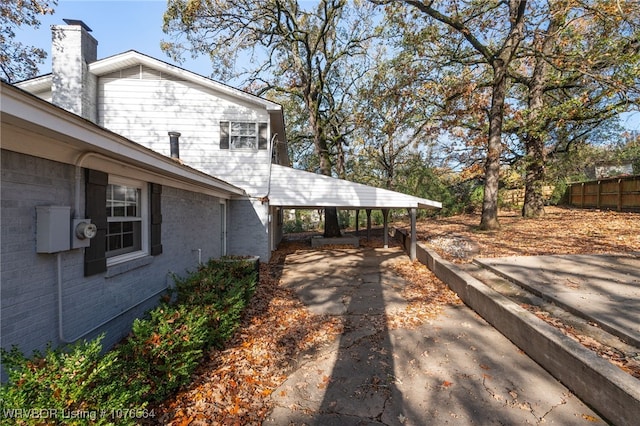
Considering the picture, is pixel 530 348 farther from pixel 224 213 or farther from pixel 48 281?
pixel 224 213

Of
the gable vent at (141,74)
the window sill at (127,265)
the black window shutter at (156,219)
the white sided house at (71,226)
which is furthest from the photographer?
the gable vent at (141,74)

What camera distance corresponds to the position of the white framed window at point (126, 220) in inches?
164

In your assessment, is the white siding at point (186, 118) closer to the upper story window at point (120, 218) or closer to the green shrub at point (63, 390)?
the upper story window at point (120, 218)

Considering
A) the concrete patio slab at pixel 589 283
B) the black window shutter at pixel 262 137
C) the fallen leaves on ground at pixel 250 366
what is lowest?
the fallen leaves on ground at pixel 250 366

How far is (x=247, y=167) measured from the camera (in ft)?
34.5

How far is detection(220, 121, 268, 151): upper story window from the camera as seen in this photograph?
1045 cm

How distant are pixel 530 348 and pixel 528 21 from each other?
14920 millimetres

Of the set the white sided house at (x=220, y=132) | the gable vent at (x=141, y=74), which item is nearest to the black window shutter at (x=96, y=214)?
the white sided house at (x=220, y=132)

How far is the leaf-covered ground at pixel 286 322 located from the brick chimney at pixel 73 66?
302 inches

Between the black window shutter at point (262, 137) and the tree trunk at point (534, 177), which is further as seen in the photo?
the tree trunk at point (534, 177)

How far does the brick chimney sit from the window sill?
23.8 feet

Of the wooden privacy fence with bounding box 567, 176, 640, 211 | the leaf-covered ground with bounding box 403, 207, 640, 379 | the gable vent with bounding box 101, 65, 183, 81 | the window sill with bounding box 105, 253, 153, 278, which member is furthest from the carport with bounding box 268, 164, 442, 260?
the wooden privacy fence with bounding box 567, 176, 640, 211

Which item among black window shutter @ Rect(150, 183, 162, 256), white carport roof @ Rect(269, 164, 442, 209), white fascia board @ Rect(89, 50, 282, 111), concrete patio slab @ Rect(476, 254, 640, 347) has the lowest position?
concrete patio slab @ Rect(476, 254, 640, 347)

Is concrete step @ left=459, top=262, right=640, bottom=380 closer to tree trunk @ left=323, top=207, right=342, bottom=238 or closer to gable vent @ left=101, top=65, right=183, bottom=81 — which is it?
tree trunk @ left=323, top=207, right=342, bottom=238
